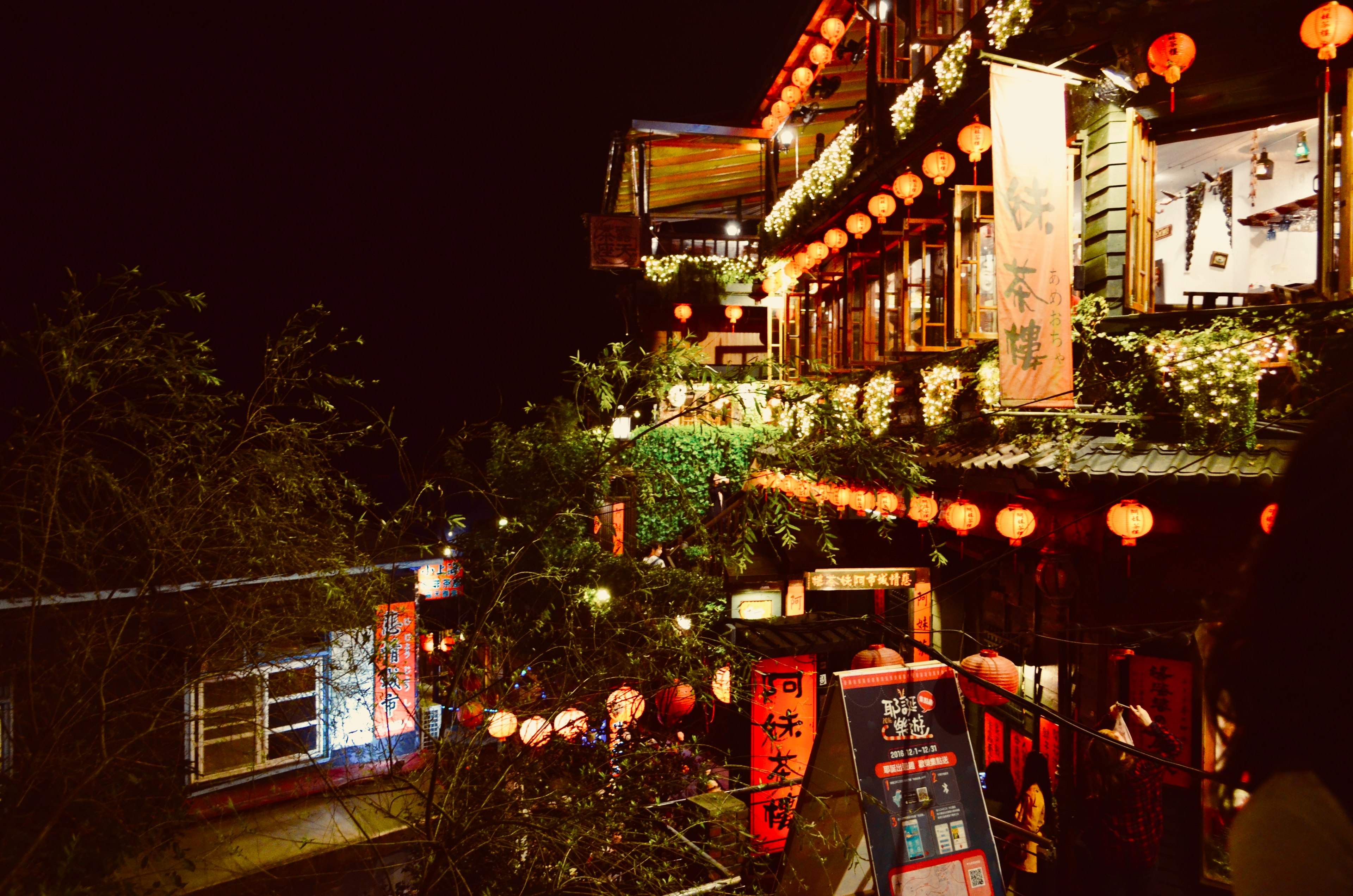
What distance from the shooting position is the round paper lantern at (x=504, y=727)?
5945 millimetres

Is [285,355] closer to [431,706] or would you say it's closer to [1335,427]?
[1335,427]

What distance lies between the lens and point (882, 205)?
1147 cm

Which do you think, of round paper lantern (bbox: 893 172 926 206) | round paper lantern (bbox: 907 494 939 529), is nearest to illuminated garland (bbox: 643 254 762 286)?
round paper lantern (bbox: 893 172 926 206)

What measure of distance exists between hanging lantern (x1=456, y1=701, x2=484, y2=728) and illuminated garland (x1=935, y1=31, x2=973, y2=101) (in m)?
9.45

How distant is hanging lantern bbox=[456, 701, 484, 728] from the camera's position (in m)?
6.02

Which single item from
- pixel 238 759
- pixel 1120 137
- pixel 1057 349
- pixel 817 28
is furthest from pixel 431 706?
pixel 817 28

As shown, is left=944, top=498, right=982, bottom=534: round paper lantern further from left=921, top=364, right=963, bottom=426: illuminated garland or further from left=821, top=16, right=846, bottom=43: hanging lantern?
left=821, top=16, right=846, bottom=43: hanging lantern

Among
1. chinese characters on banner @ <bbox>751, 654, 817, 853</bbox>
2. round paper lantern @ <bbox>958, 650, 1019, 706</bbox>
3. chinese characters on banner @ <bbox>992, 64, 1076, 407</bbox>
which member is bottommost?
chinese characters on banner @ <bbox>751, 654, 817, 853</bbox>

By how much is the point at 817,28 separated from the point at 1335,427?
1788cm

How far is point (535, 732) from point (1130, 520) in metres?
6.07

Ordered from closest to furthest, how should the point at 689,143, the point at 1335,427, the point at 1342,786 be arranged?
the point at 1342,786 < the point at 1335,427 < the point at 689,143

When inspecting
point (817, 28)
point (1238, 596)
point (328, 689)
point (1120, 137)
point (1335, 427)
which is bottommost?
point (328, 689)

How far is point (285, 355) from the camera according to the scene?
5.45 metres

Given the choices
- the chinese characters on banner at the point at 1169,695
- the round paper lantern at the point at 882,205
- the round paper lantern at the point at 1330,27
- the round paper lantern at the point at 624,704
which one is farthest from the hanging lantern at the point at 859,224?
the round paper lantern at the point at 624,704
